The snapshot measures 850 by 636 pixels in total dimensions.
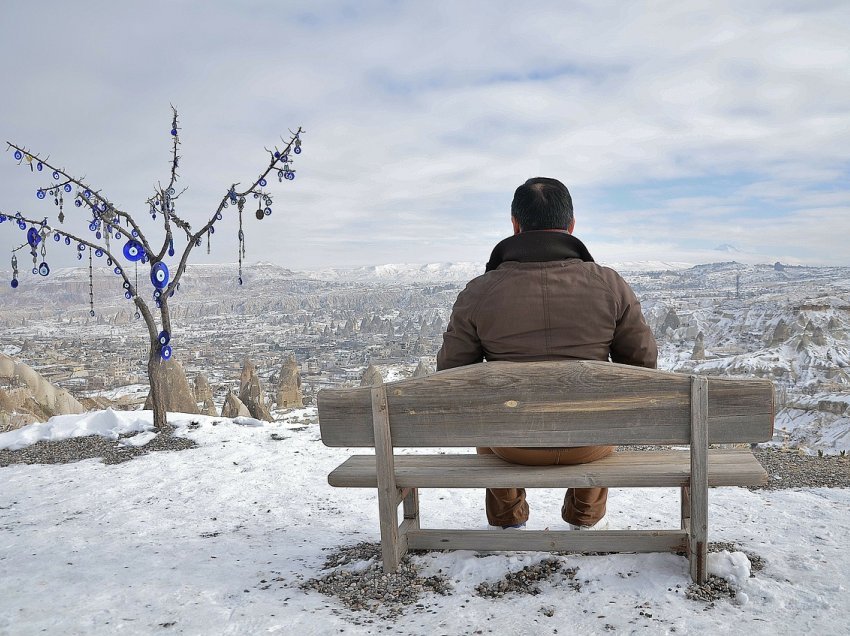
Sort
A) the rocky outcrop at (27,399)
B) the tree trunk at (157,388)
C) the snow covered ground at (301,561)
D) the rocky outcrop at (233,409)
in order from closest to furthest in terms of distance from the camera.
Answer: the snow covered ground at (301,561)
the tree trunk at (157,388)
the rocky outcrop at (27,399)
the rocky outcrop at (233,409)

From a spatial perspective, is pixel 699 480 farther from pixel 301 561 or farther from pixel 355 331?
pixel 355 331

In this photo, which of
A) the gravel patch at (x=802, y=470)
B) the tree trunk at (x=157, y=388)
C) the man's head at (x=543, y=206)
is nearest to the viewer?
the man's head at (x=543, y=206)

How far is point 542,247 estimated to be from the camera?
3.12 m

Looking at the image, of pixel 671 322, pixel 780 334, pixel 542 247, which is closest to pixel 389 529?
pixel 542 247

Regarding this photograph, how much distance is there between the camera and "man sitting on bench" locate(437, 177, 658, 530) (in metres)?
2.97

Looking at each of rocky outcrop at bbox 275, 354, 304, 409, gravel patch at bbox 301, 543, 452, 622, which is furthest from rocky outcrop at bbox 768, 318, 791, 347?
gravel patch at bbox 301, 543, 452, 622

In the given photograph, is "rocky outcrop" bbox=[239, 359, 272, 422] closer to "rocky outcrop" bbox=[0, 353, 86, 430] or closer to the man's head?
"rocky outcrop" bbox=[0, 353, 86, 430]

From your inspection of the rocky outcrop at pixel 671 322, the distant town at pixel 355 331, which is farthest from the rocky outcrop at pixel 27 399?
the rocky outcrop at pixel 671 322

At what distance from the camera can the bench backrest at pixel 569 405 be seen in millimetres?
2701

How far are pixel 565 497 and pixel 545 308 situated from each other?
4.21 ft

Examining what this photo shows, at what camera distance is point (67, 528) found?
458cm

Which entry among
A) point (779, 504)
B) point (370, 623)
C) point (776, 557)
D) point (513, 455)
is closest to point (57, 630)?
point (370, 623)

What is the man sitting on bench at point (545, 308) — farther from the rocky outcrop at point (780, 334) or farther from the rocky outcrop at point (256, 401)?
the rocky outcrop at point (780, 334)

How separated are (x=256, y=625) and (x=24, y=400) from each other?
37.1 ft
